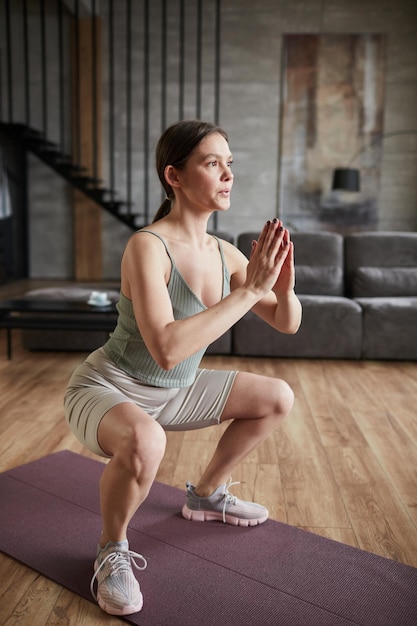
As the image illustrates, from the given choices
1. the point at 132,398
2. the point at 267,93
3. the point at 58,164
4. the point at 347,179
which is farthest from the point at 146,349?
the point at 267,93

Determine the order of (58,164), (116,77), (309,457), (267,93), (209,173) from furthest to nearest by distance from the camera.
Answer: (116,77), (267,93), (58,164), (309,457), (209,173)

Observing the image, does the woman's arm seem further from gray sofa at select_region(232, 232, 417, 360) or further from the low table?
gray sofa at select_region(232, 232, 417, 360)

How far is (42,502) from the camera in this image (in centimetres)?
196

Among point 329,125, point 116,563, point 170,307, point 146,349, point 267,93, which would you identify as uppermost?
point 267,93

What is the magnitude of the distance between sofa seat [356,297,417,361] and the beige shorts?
2589 millimetres

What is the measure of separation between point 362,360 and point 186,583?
292 cm

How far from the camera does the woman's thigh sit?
1720mm

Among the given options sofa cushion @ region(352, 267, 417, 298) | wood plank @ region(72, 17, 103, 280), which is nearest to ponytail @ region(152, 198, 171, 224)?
sofa cushion @ region(352, 267, 417, 298)

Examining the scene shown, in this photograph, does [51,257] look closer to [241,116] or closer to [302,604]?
[241,116]

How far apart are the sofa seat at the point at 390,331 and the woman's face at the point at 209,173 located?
9.19 ft

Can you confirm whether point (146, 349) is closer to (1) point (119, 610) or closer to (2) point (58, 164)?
(1) point (119, 610)

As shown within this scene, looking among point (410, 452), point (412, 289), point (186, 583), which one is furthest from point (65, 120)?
point (186, 583)

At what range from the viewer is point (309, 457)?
2408mm

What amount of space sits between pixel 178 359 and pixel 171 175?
1.66 ft
